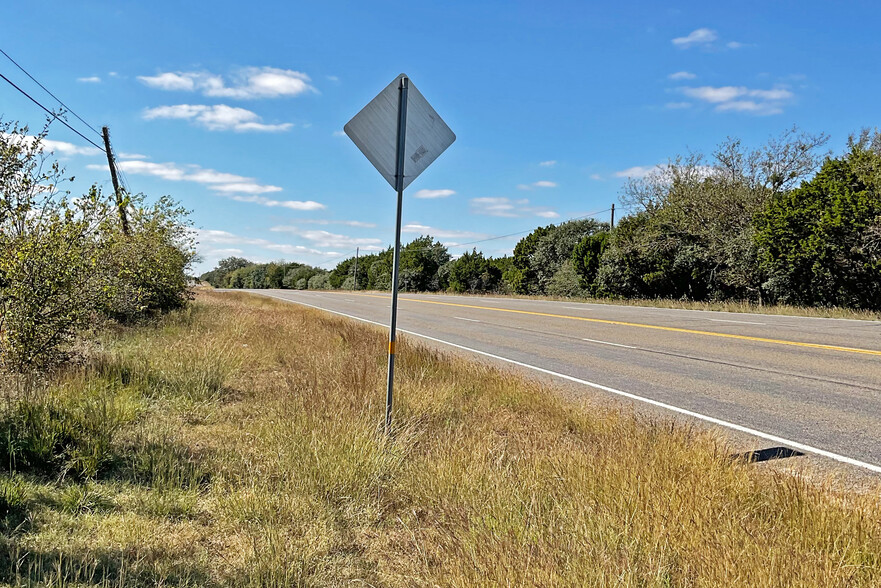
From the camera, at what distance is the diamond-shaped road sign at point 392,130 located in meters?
4.62

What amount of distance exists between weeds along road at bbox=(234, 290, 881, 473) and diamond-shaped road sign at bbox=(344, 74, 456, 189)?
413 centimetres

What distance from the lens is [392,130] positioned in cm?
467

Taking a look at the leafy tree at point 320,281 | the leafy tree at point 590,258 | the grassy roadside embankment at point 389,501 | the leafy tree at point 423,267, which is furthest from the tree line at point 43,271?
the leafy tree at point 320,281

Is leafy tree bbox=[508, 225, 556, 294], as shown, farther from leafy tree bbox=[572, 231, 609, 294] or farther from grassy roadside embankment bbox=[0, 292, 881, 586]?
grassy roadside embankment bbox=[0, 292, 881, 586]

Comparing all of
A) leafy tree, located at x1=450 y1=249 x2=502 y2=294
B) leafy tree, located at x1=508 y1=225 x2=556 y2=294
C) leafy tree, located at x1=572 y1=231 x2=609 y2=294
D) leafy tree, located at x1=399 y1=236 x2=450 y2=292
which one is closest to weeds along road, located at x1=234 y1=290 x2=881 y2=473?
leafy tree, located at x1=572 y1=231 x2=609 y2=294

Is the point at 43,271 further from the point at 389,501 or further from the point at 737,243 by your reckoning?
the point at 737,243

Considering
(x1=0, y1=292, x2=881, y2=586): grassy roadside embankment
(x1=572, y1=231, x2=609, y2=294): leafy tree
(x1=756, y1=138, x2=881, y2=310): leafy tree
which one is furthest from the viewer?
(x1=572, y1=231, x2=609, y2=294): leafy tree

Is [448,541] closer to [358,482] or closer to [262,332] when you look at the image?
[358,482]

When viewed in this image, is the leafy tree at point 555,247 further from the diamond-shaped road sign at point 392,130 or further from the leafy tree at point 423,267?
the diamond-shaped road sign at point 392,130

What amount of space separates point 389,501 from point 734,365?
25.1 feet

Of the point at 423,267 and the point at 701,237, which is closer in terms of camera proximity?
the point at 701,237

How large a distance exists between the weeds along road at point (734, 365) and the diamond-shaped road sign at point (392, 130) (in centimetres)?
413

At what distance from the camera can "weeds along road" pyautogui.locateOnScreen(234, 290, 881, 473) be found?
5832 millimetres

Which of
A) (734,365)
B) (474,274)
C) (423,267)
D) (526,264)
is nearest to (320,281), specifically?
(423,267)
